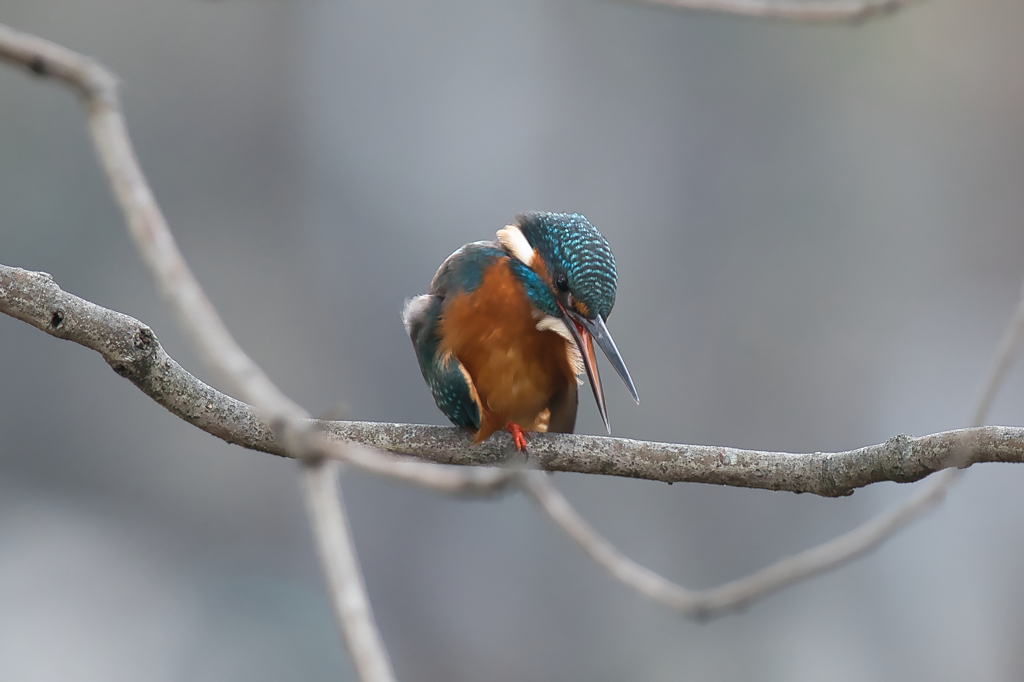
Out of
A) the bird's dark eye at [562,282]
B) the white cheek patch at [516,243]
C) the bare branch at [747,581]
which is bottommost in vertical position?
the bare branch at [747,581]

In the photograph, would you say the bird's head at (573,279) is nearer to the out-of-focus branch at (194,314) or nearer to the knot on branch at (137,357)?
the knot on branch at (137,357)

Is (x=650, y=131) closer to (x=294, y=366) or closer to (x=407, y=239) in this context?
(x=407, y=239)

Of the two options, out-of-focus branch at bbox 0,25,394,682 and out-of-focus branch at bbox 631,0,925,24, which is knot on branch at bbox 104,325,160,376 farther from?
out-of-focus branch at bbox 631,0,925,24

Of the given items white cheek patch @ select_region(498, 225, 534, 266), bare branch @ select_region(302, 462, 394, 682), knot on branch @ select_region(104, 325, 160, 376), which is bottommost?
bare branch @ select_region(302, 462, 394, 682)

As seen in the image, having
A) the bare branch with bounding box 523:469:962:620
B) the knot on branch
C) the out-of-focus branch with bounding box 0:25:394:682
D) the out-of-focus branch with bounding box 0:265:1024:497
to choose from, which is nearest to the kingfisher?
the out-of-focus branch with bounding box 0:265:1024:497

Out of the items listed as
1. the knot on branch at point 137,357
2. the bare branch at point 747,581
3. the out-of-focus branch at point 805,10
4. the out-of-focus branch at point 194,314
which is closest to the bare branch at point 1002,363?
the bare branch at point 747,581

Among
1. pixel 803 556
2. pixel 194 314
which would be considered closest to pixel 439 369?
pixel 803 556

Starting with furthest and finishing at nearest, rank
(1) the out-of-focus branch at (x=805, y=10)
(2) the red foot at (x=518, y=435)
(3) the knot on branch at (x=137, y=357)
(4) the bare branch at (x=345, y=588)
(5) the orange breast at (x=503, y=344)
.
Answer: (5) the orange breast at (x=503, y=344)
(2) the red foot at (x=518, y=435)
(3) the knot on branch at (x=137, y=357)
(1) the out-of-focus branch at (x=805, y=10)
(4) the bare branch at (x=345, y=588)

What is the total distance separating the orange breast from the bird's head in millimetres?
34

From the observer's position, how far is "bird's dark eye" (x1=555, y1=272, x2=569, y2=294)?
1285mm

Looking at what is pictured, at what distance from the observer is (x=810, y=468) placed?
1.02 metres

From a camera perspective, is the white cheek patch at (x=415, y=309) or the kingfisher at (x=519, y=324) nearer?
the kingfisher at (x=519, y=324)

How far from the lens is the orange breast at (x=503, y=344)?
4.35ft

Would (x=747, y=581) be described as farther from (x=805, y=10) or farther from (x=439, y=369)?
(x=805, y=10)
